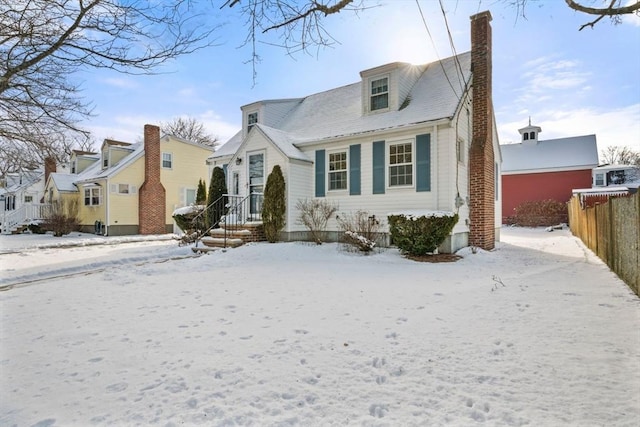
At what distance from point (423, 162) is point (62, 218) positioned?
794 inches

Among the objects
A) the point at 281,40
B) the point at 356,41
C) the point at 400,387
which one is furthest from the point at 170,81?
the point at 400,387

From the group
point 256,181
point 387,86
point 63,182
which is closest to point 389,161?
point 387,86

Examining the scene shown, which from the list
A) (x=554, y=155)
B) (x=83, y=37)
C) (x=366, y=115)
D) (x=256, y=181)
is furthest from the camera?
(x=554, y=155)

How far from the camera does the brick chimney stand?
21.1 metres

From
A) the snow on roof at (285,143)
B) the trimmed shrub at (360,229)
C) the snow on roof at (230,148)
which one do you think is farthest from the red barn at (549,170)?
the snow on roof at (230,148)

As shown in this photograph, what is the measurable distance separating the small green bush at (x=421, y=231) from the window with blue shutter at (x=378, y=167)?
1801 mm

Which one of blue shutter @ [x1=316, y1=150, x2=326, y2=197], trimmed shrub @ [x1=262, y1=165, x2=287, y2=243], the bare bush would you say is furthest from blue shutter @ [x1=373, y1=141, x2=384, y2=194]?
trimmed shrub @ [x1=262, y1=165, x2=287, y2=243]

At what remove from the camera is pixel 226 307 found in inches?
196

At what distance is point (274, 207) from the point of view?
11672mm

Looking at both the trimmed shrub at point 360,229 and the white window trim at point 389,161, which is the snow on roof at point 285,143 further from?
the white window trim at point 389,161

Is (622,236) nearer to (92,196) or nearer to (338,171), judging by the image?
(338,171)

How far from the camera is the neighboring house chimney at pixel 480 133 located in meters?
11.0

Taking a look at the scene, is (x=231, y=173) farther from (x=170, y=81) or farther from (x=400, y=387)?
(x=400, y=387)

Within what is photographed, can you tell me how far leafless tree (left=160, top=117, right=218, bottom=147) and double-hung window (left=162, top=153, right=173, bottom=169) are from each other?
18296 mm
